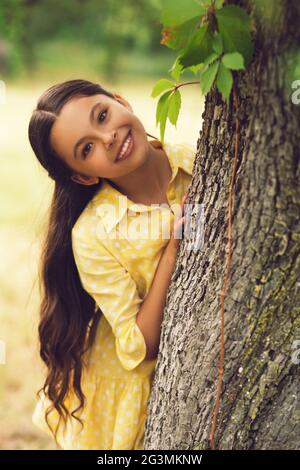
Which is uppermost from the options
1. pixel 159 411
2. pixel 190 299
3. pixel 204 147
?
pixel 204 147

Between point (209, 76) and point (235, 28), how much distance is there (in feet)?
0.37

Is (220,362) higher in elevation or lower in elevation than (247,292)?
lower

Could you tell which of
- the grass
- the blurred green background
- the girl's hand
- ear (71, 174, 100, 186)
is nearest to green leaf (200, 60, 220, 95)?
the grass

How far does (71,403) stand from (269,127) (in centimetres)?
128

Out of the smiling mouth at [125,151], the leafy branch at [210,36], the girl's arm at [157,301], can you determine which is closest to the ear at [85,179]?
the smiling mouth at [125,151]

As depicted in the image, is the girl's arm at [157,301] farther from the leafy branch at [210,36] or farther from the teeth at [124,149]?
the leafy branch at [210,36]

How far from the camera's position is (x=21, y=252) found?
497 cm

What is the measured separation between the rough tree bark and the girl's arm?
0.06 meters

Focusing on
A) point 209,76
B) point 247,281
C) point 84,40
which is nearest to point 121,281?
point 247,281

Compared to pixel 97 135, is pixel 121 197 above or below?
below

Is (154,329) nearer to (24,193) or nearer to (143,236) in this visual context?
(143,236)

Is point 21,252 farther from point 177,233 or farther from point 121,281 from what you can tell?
point 177,233

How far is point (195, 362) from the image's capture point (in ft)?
5.84
